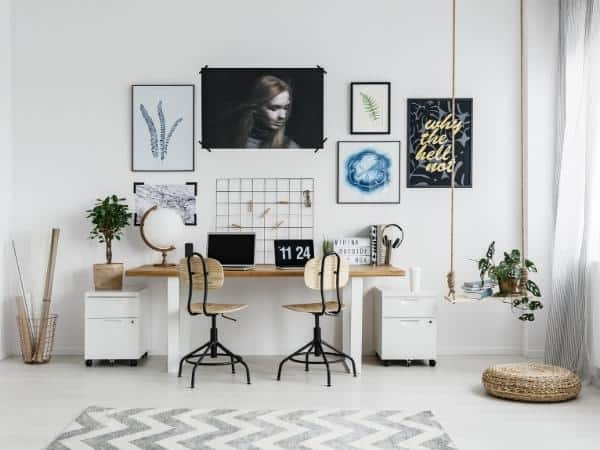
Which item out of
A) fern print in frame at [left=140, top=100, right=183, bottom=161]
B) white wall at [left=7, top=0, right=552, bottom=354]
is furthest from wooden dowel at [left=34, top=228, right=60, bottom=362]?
fern print in frame at [left=140, top=100, right=183, bottom=161]

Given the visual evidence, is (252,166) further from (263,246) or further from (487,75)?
(487,75)

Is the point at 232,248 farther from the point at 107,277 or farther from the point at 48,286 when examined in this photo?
the point at 48,286

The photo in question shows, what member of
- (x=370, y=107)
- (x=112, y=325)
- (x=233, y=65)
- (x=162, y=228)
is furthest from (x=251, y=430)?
(x=233, y=65)

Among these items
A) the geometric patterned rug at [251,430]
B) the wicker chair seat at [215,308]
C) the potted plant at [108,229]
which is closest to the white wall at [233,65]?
the potted plant at [108,229]

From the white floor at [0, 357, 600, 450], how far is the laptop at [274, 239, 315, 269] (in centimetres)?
73

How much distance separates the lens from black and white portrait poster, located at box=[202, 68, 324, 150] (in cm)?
515

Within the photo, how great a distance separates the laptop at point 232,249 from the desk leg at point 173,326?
1.16 feet

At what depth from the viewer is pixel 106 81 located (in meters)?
5.19

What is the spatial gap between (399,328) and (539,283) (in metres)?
1.23

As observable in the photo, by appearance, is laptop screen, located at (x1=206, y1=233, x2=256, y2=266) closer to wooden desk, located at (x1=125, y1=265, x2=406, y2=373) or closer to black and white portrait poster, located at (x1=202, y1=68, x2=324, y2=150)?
wooden desk, located at (x1=125, y1=265, x2=406, y2=373)

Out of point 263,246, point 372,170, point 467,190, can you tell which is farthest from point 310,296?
point 467,190

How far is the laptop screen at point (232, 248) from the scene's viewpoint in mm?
4820

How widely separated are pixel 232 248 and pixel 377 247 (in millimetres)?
1086

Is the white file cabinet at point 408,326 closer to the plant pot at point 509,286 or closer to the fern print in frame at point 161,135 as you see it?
the plant pot at point 509,286
